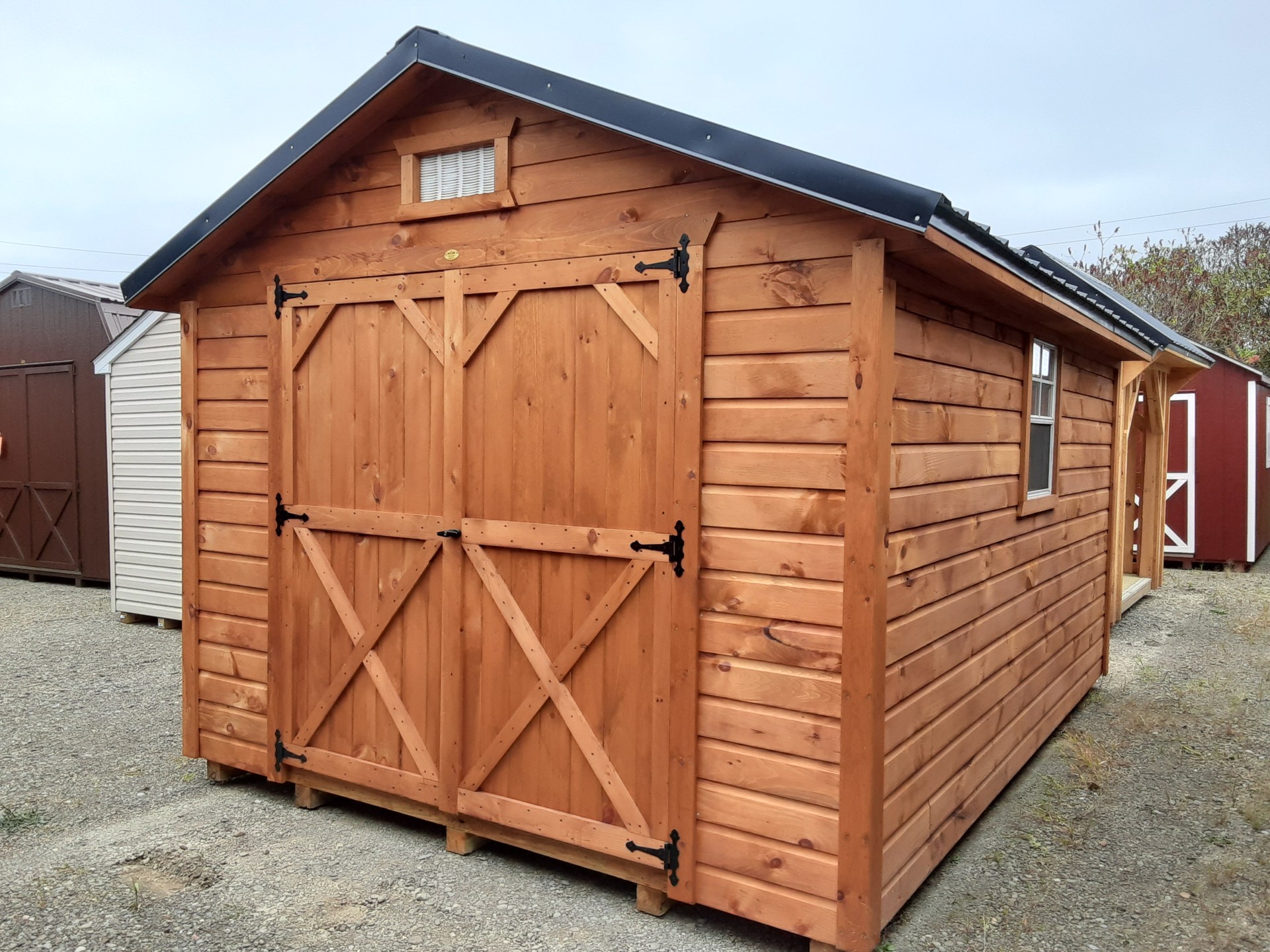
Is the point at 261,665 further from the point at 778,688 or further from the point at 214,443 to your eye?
the point at 778,688

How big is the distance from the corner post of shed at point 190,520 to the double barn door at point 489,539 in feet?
2.19

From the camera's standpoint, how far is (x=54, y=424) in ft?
38.2

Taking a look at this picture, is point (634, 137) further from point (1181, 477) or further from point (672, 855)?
point (1181, 477)

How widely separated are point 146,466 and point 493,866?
7120mm

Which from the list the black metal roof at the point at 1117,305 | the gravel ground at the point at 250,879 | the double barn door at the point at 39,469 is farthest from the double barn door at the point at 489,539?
the double barn door at the point at 39,469

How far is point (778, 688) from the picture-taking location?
332 cm

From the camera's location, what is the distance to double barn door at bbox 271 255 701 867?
11.9 feet

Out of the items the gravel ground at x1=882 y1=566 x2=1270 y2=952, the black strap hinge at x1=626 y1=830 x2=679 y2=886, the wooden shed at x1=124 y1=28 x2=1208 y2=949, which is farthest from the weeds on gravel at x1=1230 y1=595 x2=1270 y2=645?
the black strap hinge at x1=626 y1=830 x2=679 y2=886

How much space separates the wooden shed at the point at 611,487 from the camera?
3.23m

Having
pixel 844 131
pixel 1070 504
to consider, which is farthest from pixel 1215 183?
pixel 1070 504

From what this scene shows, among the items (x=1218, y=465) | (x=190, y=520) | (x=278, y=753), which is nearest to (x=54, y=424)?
(x=190, y=520)

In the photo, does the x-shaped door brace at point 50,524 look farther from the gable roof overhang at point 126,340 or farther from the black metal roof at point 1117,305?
the black metal roof at point 1117,305

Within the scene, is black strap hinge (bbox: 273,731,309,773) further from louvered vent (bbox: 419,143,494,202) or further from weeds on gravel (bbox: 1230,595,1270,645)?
weeds on gravel (bbox: 1230,595,1270,645)

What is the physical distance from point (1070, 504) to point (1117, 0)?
4211cm
